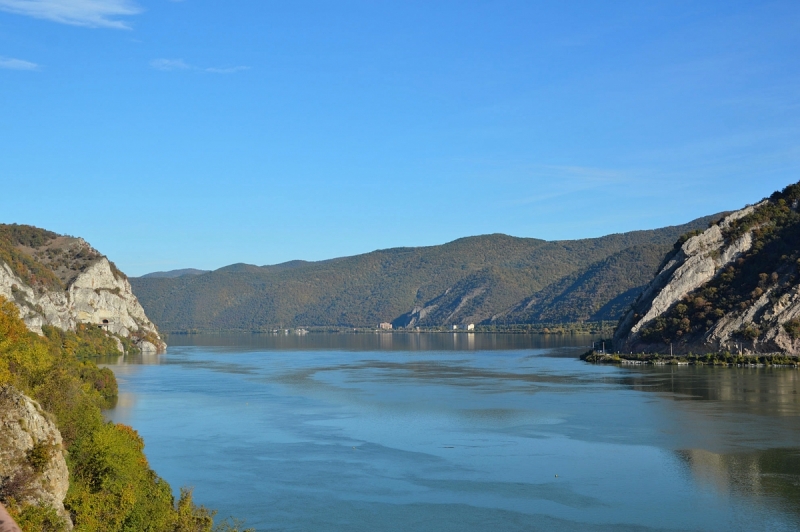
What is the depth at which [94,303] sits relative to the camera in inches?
4643

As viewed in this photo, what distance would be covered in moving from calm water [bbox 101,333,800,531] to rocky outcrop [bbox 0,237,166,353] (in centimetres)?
3575

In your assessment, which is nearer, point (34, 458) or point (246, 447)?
point (34, 458)

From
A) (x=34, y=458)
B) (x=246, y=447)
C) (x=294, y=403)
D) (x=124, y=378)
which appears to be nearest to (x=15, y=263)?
(x=124, y=378)

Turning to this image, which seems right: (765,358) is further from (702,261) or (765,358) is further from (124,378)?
(124,378)

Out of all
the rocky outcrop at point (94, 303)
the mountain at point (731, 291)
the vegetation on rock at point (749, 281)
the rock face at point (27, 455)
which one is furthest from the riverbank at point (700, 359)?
the rock face at point (27, 455)

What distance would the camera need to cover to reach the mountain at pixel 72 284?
98.2 metres

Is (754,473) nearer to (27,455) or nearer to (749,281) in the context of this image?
(27,455)

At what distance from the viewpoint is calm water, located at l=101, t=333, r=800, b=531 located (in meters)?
26.1

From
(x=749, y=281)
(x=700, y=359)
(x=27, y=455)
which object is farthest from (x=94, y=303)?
(x=27, y=455)

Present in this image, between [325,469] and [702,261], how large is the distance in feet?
217

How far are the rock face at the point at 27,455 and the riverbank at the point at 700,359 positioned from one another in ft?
216

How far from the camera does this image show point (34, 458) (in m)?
16.7

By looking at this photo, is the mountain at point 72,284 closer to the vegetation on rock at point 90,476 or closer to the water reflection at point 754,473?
the vegetation on rock at point 90,476

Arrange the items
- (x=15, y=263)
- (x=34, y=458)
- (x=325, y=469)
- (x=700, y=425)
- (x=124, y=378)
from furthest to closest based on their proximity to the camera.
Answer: (x=15, y=263) < (x=124, y=378) < (x=700, y=425) < (x=325, y=469) < (x=34, y=458)
